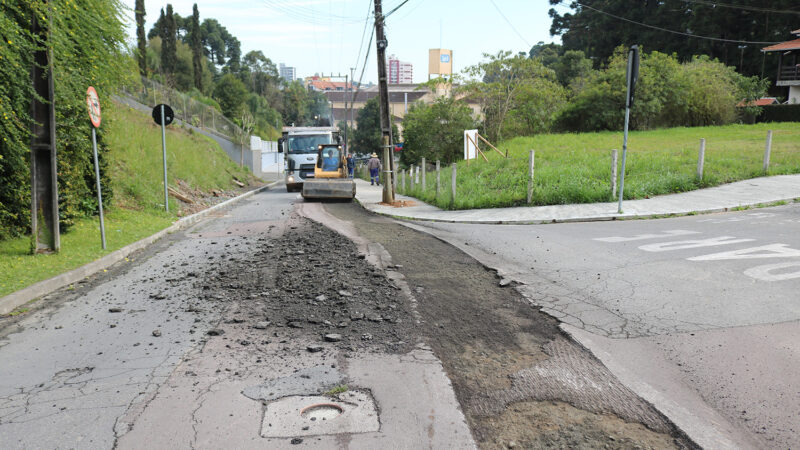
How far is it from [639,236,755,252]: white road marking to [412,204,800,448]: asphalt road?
2cm

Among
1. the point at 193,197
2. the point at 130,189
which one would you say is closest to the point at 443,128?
the point at 193,197

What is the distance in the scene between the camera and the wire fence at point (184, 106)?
29438 mm

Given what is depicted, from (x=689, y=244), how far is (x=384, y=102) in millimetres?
12097

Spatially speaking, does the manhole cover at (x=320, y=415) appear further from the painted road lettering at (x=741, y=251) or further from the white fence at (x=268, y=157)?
the white fence at (x=268, y=157)

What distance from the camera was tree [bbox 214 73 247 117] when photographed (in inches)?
2254

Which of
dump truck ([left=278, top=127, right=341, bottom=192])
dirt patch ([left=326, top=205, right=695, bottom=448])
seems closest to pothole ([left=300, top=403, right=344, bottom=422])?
dirt patch ([left=326, top=205, right=695, bottom=448])

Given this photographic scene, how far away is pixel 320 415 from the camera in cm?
352

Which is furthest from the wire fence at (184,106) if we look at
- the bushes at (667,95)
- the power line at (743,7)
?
the power line at (743,7)

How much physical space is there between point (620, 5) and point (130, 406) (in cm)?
6800

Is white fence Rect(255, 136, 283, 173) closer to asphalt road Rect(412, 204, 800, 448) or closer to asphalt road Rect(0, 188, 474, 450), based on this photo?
asphalt road Rect(412, 204, 800, 448)

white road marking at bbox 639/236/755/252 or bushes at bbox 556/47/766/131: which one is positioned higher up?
bushes at bbox 556/47/766/131

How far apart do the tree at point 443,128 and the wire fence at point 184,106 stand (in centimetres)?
1458

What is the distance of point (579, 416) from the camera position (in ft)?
11.5

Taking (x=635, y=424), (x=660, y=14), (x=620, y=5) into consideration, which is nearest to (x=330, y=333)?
(x=635, y=424)
